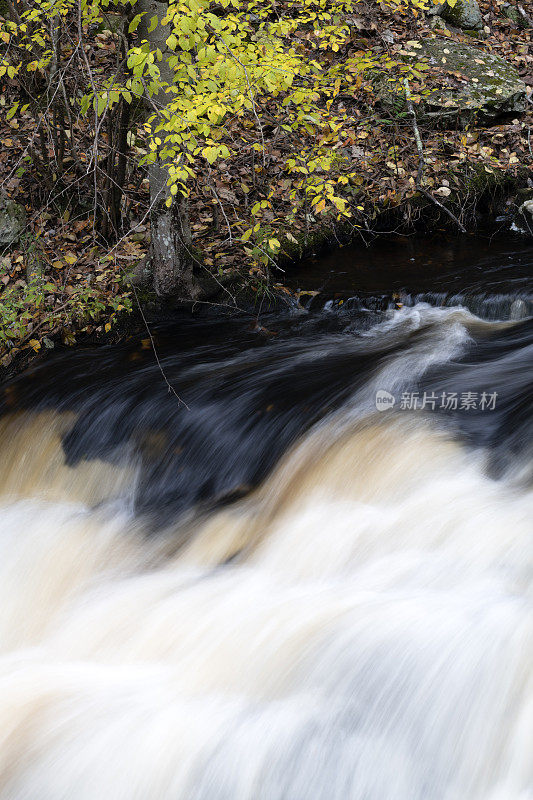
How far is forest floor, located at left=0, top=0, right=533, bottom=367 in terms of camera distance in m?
6.39

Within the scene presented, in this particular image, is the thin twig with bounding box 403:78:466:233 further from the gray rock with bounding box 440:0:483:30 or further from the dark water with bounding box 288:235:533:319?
the gray rock with bounding box 440:0:483:30

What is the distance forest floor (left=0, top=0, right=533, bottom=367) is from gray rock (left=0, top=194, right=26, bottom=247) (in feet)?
0.23

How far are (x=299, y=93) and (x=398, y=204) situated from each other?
8.35ft

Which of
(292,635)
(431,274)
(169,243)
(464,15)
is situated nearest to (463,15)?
(464,15)

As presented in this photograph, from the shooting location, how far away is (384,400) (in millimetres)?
4824

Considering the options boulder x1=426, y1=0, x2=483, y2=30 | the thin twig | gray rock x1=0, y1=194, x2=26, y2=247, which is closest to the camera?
gray rock x1=0, y1=194, x2=26, y2=247

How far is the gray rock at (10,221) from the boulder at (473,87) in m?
4.34

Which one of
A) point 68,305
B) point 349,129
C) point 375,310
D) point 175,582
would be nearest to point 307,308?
point 375,310

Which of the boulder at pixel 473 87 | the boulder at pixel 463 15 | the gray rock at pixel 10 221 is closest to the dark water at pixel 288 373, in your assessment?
the gray rock at pixel 10 221

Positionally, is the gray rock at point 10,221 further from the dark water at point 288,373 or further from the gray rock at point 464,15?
the gray rock at point 464,15

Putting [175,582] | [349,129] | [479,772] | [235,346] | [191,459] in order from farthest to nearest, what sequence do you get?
[349,129] < [235,346] < [191,459] < [175,582] < [479,772]

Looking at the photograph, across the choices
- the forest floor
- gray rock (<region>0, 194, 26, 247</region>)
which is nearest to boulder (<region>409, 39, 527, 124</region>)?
the forest floor

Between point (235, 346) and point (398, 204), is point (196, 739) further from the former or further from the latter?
point (398, 204)

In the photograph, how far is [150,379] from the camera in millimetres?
5648
